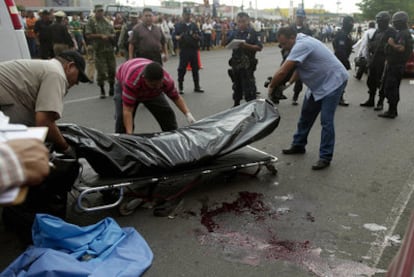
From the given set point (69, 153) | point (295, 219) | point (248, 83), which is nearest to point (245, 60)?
point (248, 83)

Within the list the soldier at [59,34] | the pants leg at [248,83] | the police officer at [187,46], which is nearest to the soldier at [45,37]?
the soldier at [59,34]

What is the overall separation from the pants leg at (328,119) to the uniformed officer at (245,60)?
2594mm

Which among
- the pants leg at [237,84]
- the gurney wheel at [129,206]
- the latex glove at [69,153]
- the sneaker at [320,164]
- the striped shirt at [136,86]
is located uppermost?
the striped shirt at [136,86]

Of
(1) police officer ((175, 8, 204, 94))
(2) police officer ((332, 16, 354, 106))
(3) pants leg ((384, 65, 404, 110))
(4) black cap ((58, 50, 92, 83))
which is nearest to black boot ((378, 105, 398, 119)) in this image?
(3) pants leg ((384, 65, 404, 110))

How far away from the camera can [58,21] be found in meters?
9.23

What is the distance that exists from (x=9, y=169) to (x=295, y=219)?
2.58 m

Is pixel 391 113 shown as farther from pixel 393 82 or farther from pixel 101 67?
pixel 101 67

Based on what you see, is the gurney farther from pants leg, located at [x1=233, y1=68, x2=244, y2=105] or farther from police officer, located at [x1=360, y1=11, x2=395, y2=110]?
police officer, located at [x1=360, y1=11, x2=395, y2=110]

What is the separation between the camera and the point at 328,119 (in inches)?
173

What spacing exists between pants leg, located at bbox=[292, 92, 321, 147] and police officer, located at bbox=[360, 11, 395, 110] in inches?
111

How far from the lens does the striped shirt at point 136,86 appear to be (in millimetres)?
3971

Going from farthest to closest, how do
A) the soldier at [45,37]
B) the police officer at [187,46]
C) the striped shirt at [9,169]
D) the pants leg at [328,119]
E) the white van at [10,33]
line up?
1. the soldier at [45,37]
2. the police officer at [187,46]
3. the white van at [10,33]
4. the pants leg at [328,119]
5. the striped shirt at [9,169]

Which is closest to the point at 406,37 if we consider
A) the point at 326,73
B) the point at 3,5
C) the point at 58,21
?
the point at 326,73

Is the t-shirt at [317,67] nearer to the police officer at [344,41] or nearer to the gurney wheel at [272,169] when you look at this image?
the gurney wheel at [272,169]
